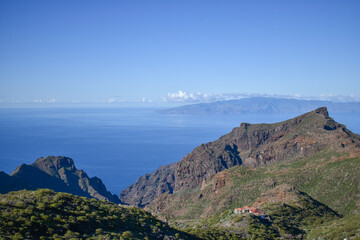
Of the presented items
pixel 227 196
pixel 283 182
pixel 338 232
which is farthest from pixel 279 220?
pixel 227 196

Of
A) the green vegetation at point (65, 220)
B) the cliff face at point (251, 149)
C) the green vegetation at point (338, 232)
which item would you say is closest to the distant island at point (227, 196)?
the green vegetation at point (65, 220)

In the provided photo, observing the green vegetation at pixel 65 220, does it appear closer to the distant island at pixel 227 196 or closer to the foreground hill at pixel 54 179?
the distant island at pixel 227 196

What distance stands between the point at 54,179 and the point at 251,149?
8550 cm

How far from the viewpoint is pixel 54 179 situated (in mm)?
129125

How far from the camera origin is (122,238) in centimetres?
2372

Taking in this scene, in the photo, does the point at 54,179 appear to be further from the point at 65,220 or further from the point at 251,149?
the point at 65,220

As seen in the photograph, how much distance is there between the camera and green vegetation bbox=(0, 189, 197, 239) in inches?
824

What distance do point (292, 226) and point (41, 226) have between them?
38463 mm

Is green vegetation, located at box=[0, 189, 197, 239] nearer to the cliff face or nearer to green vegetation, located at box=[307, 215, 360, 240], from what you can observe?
green vegetation, located at box=[307, 215, 360, 240]

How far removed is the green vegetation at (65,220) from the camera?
2092cm

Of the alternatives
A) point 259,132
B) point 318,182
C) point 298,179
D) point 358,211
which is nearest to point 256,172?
point 298,179

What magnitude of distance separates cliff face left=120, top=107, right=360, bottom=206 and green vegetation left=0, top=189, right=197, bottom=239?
2887 inches

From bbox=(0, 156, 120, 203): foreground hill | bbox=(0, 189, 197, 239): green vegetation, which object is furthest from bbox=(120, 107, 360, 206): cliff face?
bbox=(0, 189, 197, 239): green vegetation

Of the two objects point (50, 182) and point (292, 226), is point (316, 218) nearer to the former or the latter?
point (292, 226)
